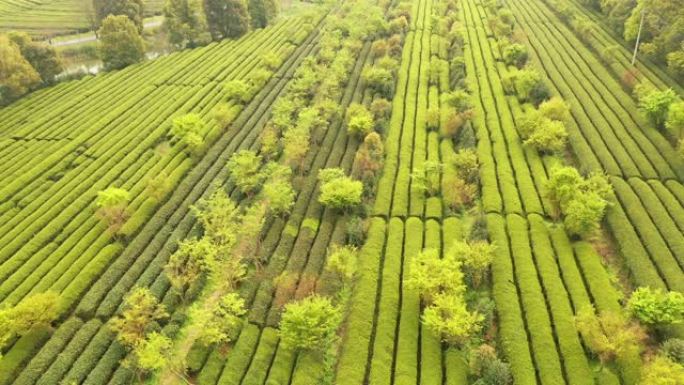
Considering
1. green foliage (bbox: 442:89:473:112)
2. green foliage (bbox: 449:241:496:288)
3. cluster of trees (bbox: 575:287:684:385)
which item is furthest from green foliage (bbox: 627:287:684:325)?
green foliage (bbox: 442:89:473:112)

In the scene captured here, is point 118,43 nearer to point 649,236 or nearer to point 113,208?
point 113,208

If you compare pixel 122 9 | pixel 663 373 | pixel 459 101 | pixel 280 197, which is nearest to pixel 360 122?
pixel 459 101

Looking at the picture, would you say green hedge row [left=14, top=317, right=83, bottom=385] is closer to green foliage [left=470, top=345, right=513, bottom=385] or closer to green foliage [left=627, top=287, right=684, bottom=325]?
green foliage [left=470, top=345, right=513, bottom=385]

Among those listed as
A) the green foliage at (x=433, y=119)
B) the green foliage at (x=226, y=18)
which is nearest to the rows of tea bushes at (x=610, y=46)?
the green foliage at (x=433, y=119)

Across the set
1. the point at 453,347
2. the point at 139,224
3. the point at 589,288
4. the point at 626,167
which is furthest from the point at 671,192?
the point at 139,224

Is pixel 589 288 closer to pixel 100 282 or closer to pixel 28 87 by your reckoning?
pixel 100 282
